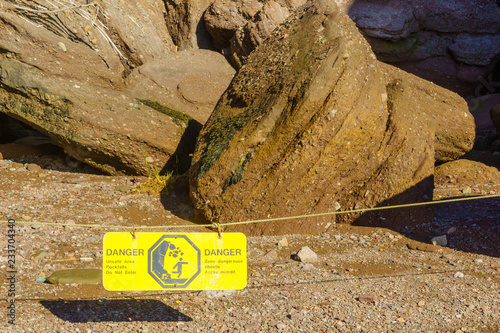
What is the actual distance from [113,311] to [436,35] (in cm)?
782

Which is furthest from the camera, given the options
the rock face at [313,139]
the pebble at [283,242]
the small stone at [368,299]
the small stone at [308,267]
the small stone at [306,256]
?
the rock face at [313,139]

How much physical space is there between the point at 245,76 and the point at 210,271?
105 inches

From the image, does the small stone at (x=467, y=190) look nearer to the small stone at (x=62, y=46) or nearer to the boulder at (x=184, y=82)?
the boulder at (x=184, y=82)

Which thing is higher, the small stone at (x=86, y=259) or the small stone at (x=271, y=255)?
the small stone at (x=86, y=259)

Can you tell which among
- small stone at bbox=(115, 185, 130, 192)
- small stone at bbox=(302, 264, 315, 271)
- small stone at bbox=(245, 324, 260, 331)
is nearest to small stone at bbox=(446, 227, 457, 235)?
small stone at bbox=(302, 264, 315, 271)

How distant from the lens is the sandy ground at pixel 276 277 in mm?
2594

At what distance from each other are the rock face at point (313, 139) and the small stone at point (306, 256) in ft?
1.84

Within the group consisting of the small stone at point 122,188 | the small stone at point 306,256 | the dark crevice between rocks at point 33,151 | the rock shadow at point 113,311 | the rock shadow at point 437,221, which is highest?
the rock shadow at point 113,311

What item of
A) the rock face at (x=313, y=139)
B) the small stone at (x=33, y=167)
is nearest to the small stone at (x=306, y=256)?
the rock face at (x=313, y=139)

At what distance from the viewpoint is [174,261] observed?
2.31m

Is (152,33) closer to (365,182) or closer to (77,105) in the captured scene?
(77,105)

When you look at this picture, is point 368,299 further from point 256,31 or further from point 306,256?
point 256,31

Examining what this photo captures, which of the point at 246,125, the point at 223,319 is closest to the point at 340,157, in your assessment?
the point at 246,125

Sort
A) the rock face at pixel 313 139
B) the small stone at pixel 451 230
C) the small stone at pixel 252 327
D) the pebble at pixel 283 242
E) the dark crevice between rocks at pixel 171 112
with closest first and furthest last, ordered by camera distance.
Answer: the small stone at pixel 252 327
the pebble at pixel 283 242
the rock face at pixel 313 139
the small stone at pixel 451 230
the dark crevice between rocks at pixel 171 112
